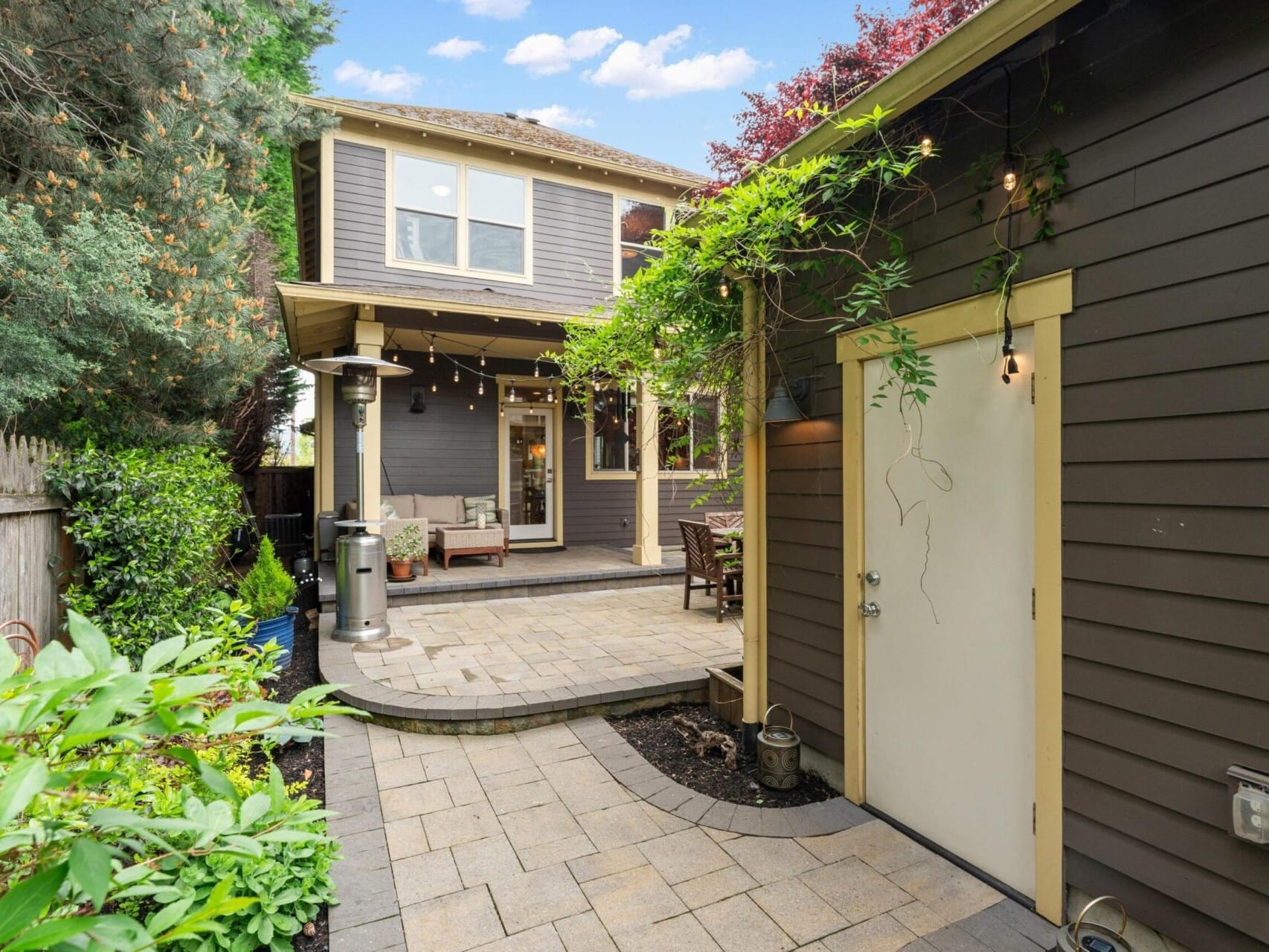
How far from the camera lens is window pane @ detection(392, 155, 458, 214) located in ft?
26.2

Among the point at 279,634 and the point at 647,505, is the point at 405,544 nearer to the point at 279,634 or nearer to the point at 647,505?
the point at 279,634

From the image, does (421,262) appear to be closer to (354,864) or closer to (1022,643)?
(354,864)

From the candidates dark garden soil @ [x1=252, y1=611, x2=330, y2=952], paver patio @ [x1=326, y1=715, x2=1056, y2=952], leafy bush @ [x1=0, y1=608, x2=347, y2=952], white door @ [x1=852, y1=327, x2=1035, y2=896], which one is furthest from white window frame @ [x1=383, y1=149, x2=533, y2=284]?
leafy bush @ [x1=0, y1=608, x2=347, y2=952]

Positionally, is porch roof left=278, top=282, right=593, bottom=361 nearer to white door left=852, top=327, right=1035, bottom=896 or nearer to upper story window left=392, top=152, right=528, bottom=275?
upper story window left=392, top=152, right=528, bottom=275

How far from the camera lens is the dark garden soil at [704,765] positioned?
3.08 m

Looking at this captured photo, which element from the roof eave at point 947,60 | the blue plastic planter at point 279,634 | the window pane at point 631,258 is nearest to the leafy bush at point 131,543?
the blue plastic planter at point 279,634

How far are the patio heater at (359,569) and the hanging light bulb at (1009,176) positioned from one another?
429cm

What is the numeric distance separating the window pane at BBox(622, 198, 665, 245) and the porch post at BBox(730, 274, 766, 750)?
6534mm

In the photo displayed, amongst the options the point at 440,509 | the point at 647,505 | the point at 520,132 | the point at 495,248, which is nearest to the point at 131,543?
the point at 440,509

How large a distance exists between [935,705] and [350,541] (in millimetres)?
4349

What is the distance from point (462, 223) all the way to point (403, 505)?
3.71m

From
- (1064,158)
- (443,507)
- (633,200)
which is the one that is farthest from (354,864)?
(633,200)

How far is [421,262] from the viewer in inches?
319

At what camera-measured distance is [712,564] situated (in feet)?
19.0
